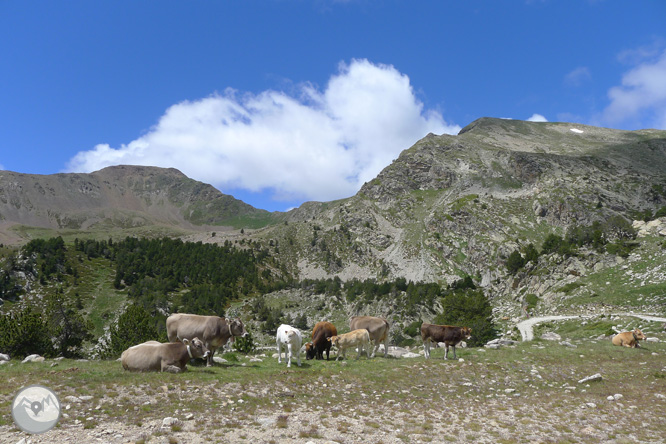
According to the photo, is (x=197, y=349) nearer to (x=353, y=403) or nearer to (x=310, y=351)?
(x=310, y=351)

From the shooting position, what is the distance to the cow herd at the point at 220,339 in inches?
632

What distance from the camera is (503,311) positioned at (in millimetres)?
71625

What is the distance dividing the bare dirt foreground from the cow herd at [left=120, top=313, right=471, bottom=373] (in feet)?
3.32

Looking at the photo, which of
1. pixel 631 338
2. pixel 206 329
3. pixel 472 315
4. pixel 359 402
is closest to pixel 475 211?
pixel 472 315

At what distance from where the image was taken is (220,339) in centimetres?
1919

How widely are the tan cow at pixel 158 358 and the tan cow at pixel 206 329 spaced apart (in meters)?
2.26

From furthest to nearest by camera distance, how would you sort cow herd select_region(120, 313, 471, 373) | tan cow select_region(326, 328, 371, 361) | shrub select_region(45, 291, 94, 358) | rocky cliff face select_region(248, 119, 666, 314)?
rocky cliff face select_region(248, 119, 666, 314), shrub select_region(45, 291, 94, 358), tan cow select_region(326, 328, 371, 361), cow herd select_region(120, 313, 471, 373)

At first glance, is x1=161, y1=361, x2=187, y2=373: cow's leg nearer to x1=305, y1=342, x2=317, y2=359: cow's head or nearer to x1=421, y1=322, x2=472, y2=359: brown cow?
x1=305, y1=342, x2=317, y2=359: cow's head

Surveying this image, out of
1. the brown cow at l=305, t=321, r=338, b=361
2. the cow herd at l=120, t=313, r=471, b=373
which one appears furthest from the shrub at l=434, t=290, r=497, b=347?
the brown cow at l=305, t=321, r=338, b=361

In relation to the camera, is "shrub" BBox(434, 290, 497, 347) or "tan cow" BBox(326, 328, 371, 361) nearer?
"tan cow" BBox(326, 328, 371, 361)

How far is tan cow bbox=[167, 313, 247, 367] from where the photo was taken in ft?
62.2

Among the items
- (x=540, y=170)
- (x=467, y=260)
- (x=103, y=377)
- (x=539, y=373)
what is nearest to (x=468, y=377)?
(x=539, y=373)

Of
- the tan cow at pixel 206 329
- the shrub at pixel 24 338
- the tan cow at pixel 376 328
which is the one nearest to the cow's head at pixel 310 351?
the tan cow at pixel 376 328

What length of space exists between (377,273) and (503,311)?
8041cm
